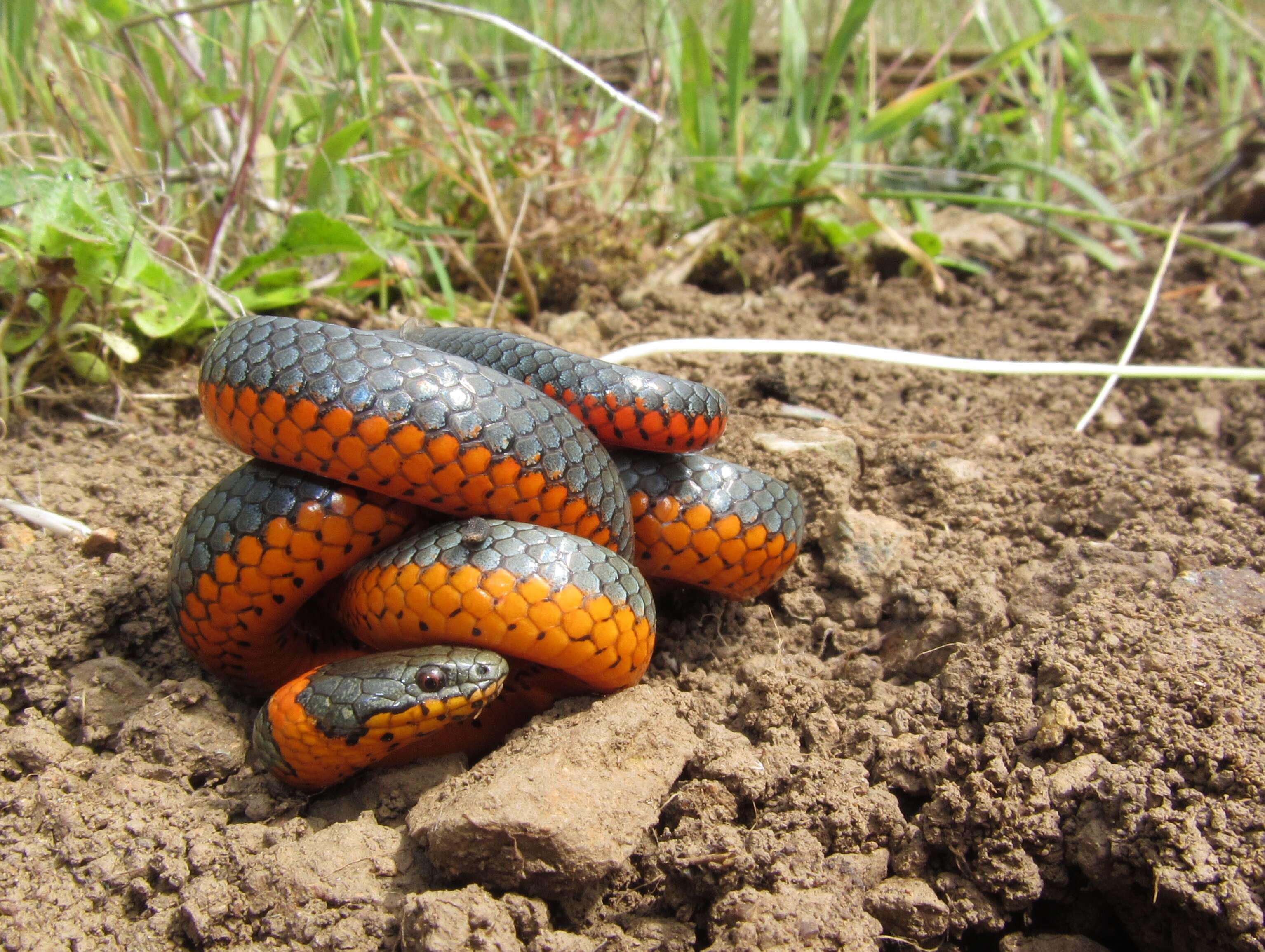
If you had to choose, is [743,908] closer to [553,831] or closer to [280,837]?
[553,831]

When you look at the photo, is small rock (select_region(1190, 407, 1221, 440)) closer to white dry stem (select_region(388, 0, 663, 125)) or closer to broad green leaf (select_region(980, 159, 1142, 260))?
broad green leaf (select_region(980, 159, 1142, 260))

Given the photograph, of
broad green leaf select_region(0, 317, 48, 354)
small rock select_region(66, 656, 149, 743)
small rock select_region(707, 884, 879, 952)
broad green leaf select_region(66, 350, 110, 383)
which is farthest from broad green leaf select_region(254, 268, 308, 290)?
small rock select_region(707, 884, 879, 952)

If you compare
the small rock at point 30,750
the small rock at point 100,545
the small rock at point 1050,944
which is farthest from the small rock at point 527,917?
the small rock at point 100,545

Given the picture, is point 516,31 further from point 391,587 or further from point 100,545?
point 100,545

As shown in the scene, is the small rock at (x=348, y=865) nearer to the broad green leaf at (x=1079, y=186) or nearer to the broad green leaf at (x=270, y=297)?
the broad green leaf at (x=270, y=297)

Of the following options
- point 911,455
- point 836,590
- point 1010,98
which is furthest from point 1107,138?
point 836,590

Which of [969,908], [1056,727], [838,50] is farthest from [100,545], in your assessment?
[838,50]
